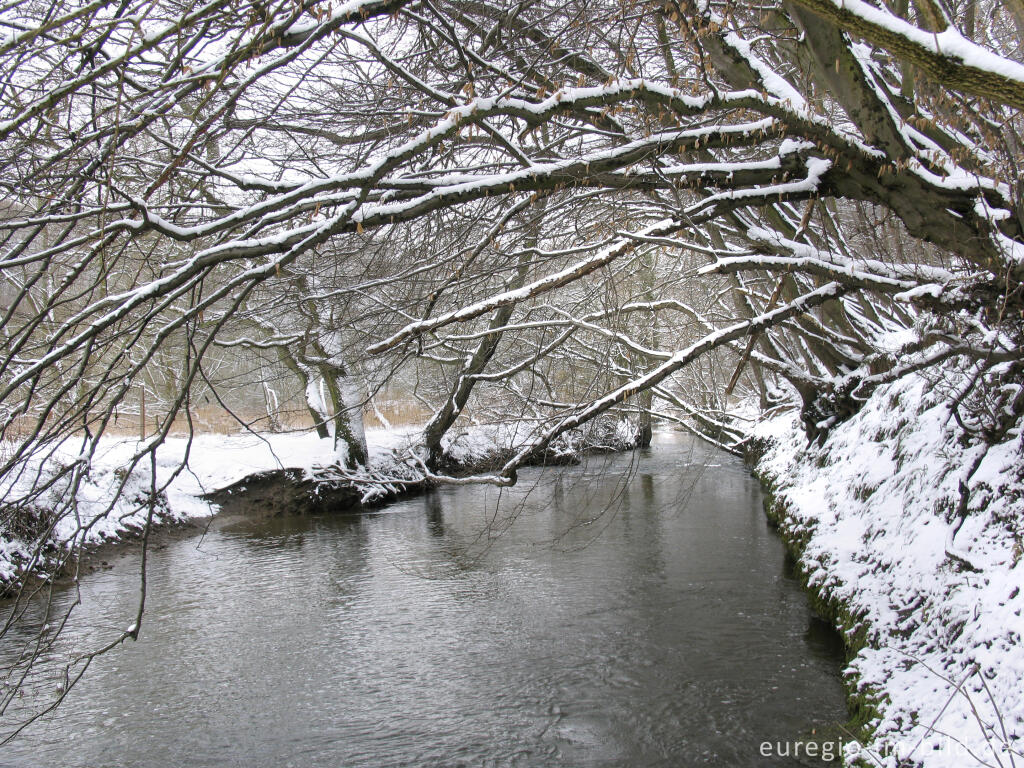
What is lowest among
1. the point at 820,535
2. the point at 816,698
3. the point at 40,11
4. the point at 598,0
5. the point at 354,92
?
the point at 816,698

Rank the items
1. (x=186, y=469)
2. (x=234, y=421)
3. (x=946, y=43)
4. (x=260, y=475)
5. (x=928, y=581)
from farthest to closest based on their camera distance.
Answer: (x=234, y=421)
(x=260, y=475)
(x=186, y=469)
(x=928, y=581)
(x=946, y=43)

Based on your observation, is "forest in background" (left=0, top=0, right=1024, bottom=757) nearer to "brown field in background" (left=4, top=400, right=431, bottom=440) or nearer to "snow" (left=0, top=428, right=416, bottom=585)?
"snow" (left=0, top=428, right=416, bottom=585)

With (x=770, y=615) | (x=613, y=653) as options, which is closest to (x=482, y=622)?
(x=613, y=653)

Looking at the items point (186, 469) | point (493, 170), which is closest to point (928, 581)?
point (493, 170)

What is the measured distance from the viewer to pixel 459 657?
267 inches

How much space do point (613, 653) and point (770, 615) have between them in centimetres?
173

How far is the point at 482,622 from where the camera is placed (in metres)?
7.61

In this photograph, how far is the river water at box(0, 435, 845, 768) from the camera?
17.3ft

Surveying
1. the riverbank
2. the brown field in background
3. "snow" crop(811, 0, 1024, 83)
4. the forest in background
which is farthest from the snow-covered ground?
the brown field in background

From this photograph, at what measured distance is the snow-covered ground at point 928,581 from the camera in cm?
360

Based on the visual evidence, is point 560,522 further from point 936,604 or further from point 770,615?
point 936,604

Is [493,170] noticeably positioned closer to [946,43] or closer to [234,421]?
[946,43]

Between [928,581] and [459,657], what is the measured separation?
12.7ft

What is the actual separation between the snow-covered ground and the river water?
703mm
